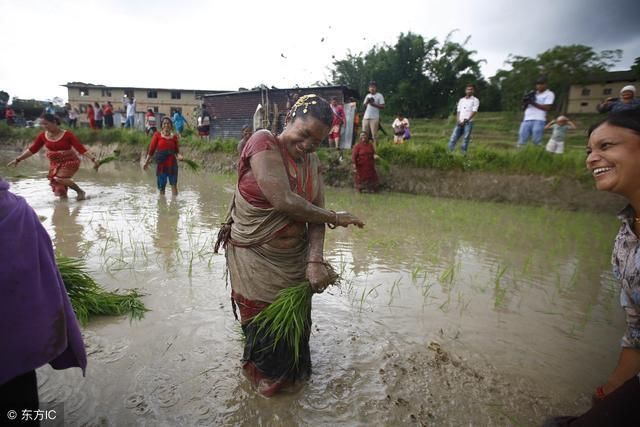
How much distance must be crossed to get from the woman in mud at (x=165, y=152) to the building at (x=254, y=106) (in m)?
5.47

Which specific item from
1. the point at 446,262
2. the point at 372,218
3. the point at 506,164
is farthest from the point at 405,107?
the point at 446,262

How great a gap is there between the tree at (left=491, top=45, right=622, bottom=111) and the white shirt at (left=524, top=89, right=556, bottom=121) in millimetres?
27645

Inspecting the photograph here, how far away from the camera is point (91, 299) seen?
253cm

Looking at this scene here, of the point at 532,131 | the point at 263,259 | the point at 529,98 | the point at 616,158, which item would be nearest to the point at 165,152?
the point at 263,259

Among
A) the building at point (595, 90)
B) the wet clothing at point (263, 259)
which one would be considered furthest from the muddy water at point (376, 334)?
the building at point (595, 90)

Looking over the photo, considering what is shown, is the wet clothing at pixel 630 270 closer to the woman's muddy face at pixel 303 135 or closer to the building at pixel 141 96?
the woman's muddy face at pixel 303 135

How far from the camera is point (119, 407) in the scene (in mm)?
1769

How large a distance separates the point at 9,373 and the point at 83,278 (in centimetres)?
176

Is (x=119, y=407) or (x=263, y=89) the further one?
(x=263, y=89)

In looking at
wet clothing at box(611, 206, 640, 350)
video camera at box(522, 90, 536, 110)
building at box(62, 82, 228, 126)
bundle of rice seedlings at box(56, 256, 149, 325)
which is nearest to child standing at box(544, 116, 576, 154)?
video camera at box(522, 90, 536, 110)

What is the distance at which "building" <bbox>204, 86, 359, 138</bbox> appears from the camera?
1233 cm

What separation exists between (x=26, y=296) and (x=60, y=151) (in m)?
6.26

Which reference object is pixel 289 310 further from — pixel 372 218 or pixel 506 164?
pixel 506 164

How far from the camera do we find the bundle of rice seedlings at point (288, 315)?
1.75 m
